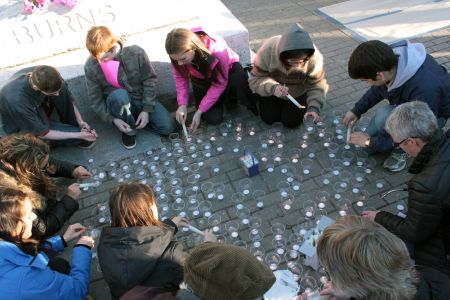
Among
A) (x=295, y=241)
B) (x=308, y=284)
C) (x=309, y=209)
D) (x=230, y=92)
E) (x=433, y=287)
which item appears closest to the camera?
(x=433, y=287)

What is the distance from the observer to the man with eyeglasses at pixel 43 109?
151 inches

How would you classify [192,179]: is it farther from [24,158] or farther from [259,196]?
[24,158]

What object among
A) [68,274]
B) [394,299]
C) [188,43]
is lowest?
[68,274]

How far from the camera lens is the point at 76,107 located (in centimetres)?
470

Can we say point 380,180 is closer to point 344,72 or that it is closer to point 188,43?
point 344,72

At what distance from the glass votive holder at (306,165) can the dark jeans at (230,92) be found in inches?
39.8

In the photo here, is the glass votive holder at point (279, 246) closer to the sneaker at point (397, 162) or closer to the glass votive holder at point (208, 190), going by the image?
the glass votive holder at point (208, 190)

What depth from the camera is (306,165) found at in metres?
3.98

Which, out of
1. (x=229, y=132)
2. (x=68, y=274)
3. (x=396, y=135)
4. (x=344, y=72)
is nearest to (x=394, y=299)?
(x=396, y=135)

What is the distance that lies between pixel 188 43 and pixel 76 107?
5.73 feet

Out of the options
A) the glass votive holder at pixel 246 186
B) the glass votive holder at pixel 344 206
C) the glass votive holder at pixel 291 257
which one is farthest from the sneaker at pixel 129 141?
the glass votive holder at pixel 344 206

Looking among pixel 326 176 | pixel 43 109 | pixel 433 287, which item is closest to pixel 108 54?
pixel 43 109

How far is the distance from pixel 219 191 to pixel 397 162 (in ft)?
Answer: 5.75

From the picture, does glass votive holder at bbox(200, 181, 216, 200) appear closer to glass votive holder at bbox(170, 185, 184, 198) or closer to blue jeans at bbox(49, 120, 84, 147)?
glass votive holder at bbox(170, 185, 184, 198)
